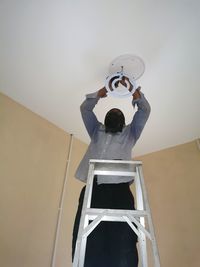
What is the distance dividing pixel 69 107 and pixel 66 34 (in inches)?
26.3

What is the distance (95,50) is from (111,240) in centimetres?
114

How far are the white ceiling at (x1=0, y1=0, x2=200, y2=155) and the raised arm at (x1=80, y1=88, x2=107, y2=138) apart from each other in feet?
0.97

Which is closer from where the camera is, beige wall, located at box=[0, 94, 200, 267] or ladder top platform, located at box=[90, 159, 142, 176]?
ladder top platform, located at box=[90, 159, 142, 176]

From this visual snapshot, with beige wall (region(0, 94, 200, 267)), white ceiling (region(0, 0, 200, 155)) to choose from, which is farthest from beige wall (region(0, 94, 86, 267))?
white ceiling (region(0, 0, 200, 155))

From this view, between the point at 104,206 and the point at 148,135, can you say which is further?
the point at 148,135

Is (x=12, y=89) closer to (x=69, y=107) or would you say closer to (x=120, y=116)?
(x=69, y=107)

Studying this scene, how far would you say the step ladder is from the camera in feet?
2.37

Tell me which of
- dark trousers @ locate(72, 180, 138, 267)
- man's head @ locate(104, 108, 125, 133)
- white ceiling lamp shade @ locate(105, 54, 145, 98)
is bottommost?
dark trousers @ locate(72, 180, 138, 267)

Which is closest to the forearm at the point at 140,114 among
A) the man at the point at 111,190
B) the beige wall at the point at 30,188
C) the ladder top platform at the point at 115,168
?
the man at the point at 111,190

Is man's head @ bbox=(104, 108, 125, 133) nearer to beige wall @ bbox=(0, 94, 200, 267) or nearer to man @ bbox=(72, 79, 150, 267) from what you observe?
man @ bbox=(72, 79, 150, 267)

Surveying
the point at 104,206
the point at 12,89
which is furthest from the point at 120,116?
the point at 12,89

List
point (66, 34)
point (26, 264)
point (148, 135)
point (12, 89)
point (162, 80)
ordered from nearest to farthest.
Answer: point (66, 34) → point (26, 264) → point (162, 80) → point (12, 89) → point (148, 135)

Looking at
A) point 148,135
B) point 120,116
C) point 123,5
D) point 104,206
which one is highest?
point 123,5

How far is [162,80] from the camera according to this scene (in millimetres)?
1476
